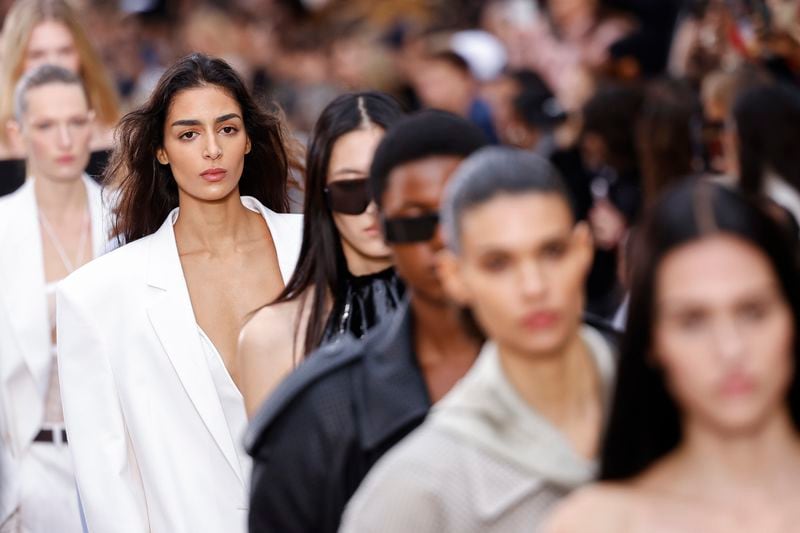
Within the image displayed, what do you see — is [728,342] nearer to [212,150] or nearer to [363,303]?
[363,303]

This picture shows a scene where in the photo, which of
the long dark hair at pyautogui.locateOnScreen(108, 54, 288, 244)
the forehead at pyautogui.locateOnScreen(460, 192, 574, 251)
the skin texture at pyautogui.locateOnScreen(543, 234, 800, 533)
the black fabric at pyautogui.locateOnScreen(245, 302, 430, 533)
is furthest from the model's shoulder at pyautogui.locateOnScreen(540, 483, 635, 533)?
the long dark hair at pyautogui.locateOnScreen(108, 54, 288, 244)

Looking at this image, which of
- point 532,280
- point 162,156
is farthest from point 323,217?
point 532,280

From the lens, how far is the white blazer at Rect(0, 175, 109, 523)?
21.1 ft

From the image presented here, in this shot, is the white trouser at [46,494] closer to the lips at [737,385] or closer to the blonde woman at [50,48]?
the blonde woman at [50,48]

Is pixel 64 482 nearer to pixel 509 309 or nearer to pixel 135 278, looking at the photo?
pixel 135 278

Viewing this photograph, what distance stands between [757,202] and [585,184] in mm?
5474

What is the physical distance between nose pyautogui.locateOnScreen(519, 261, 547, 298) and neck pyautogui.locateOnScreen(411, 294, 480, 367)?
642mm

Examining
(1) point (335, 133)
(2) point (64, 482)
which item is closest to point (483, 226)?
(1) point (335, 133)

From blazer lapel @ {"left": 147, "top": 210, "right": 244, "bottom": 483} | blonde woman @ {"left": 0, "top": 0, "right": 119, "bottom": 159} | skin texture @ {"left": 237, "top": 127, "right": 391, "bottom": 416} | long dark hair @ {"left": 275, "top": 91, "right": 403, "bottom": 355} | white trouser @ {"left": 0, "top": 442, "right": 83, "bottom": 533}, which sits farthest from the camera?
blonde woman @ {"left": 0, "top": 0, "right": 119, "bottom": 159}

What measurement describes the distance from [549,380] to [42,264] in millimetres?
3870

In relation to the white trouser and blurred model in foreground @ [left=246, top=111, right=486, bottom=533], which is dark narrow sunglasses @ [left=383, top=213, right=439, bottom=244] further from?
the white trouser

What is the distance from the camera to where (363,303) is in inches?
189

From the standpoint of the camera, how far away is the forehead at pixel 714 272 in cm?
288

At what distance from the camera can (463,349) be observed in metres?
3.83
